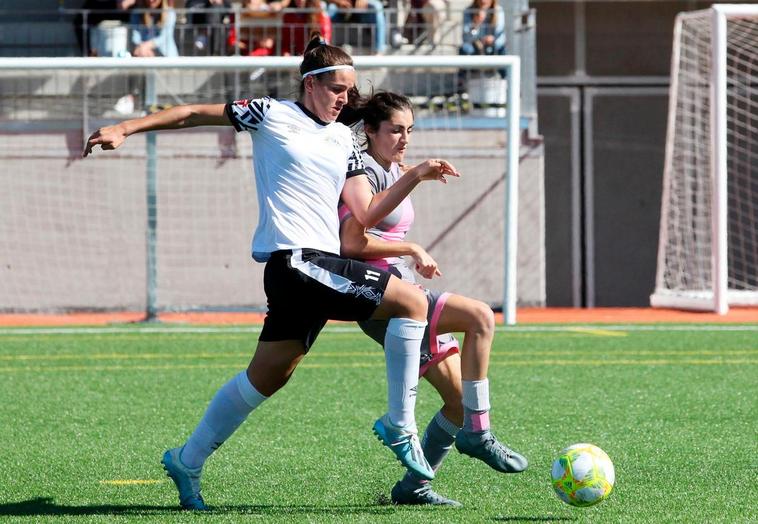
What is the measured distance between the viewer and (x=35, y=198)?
15.8 m

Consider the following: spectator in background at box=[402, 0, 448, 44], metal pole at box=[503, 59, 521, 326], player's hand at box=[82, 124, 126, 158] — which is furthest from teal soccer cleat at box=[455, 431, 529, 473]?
spectator in background at box=[402, 0, 448, 44]

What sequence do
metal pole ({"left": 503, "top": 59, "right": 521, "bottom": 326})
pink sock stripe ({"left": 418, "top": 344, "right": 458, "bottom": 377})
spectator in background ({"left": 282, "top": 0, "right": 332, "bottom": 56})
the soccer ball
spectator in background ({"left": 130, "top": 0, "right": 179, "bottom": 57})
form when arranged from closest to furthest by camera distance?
the soccer ball, pink sock stripe ({"left": 418, "top": 344, "right": 458, "bottom": 377}), metal pole ({"left": 503, "top": 59, "right": 521, "bottom": 326}), spectator in background ({"left": 130, "top": 0, "right": 179, "bottom": 57}), spectator in background ({"left": 282, "top": 0, "right": 332, "bottom": 56})

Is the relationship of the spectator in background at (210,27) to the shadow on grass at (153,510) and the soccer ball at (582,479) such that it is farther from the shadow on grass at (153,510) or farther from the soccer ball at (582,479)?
the soccer ball at (582,479)

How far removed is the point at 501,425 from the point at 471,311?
2.16 meters

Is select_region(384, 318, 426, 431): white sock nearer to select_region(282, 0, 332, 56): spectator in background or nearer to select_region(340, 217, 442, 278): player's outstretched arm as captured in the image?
select_region(340, 217, 442, 278): player's outstretched arm

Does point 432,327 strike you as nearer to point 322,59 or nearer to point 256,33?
point 322,59

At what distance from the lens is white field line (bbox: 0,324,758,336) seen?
1223 cm

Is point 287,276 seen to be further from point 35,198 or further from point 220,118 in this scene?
point 35,198

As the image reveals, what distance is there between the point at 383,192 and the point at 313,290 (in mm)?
456

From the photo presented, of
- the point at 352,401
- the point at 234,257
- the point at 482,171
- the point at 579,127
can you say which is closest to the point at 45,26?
the point at 234,257

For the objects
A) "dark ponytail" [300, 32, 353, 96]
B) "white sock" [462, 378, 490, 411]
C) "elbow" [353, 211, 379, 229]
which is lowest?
"white sock" [462, 378, 490, 411]

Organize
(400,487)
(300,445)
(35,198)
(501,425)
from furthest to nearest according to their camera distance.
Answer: (35,198) → (501,425) → (300,445) → (400,487)

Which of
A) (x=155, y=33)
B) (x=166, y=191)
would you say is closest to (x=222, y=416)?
(x=166, y=191)

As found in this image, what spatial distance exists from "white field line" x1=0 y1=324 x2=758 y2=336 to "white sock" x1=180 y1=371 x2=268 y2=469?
727cm
